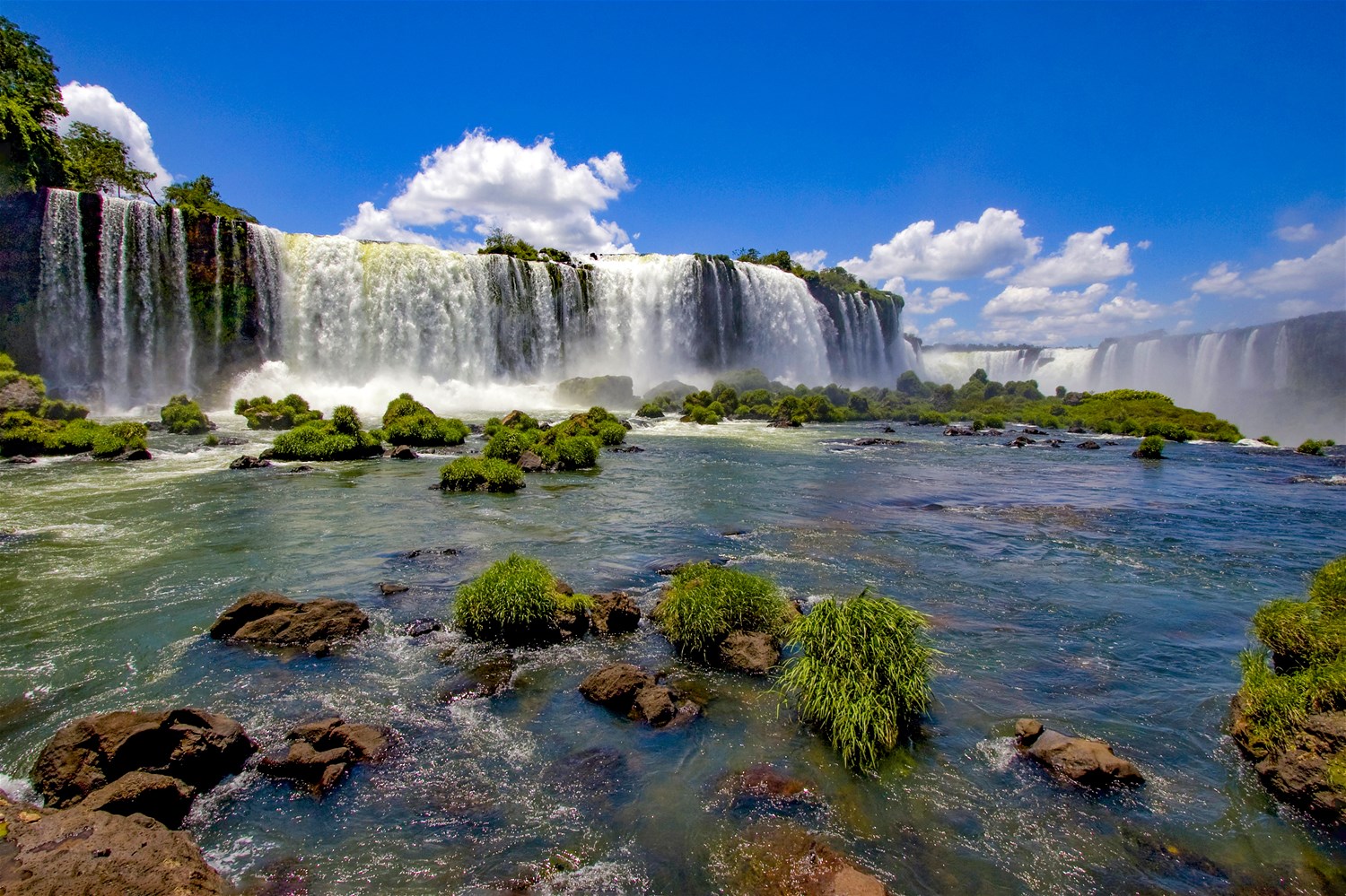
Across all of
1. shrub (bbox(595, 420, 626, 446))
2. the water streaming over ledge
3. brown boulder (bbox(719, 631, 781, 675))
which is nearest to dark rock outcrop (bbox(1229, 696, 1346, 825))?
brown boulder (bbox(719, 631, 781, 675))

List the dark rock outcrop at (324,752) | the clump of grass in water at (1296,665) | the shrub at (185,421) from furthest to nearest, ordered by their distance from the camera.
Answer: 1. the shrub at (185,421)
2. the clump of grass in water at (1296,665)
3. the dark rock outcrop at (324,752)

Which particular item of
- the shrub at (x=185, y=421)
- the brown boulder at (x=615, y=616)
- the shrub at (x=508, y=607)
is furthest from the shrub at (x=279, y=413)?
the brown boulder at (x=615, y=616)

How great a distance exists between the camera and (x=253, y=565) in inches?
484

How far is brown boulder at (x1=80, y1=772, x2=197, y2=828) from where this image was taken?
5.05 meters

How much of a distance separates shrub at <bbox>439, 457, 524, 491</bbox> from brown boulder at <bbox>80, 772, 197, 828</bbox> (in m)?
15.0

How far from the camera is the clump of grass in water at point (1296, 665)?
246 inches

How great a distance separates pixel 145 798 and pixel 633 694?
4406 millimetres

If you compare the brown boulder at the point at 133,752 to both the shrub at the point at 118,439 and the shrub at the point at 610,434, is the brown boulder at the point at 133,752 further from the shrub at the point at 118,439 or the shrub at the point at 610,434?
the shrub at the point at 610,434

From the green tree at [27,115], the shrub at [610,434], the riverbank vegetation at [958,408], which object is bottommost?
the shrub at [610,434]

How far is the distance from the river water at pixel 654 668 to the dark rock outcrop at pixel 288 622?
29cm

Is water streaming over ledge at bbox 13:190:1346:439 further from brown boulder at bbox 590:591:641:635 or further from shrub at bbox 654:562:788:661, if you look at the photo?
shrub at bbox 654:562:788:661

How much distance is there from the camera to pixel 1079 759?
20.3 feet

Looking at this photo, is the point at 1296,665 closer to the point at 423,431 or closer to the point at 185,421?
the point at 423,431

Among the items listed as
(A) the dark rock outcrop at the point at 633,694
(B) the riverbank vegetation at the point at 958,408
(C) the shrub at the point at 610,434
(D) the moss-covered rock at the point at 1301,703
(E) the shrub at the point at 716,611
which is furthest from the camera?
(B) the riverbank vegetation at the point at 958,408
